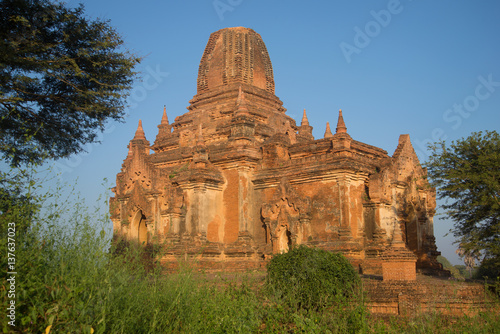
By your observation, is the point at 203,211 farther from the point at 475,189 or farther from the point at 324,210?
the point at 475,189

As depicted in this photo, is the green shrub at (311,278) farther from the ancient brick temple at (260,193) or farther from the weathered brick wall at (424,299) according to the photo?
the ancient brick temple at (260,193)

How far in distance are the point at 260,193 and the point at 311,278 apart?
33.4ft

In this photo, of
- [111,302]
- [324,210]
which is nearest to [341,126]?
[324,210]

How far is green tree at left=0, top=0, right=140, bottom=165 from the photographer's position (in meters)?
12.0

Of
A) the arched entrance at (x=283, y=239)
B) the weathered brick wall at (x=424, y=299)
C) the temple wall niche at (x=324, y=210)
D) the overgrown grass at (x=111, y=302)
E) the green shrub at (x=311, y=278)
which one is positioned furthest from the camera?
the arched entrance at (x=283, y=239)

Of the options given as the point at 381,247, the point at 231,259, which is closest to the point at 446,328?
the point at 381,247

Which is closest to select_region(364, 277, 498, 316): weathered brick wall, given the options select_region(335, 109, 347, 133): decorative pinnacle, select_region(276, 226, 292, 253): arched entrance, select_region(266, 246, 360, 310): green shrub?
select_region(266, 246, 360, 310): green shrub

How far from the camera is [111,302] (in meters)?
7.77

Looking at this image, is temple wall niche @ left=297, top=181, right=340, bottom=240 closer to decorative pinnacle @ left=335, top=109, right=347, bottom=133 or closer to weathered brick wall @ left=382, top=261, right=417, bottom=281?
decorative pinnacle @ left=335, top=109, right=347, bottom=133

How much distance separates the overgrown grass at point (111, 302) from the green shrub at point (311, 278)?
0.67m

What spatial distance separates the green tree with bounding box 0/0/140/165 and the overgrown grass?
4.28m

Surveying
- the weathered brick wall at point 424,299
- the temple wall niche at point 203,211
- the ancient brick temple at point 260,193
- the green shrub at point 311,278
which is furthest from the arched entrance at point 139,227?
the weathered brick wall at point 424,299

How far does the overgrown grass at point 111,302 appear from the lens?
7094mm

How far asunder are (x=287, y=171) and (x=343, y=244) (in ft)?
13.8
